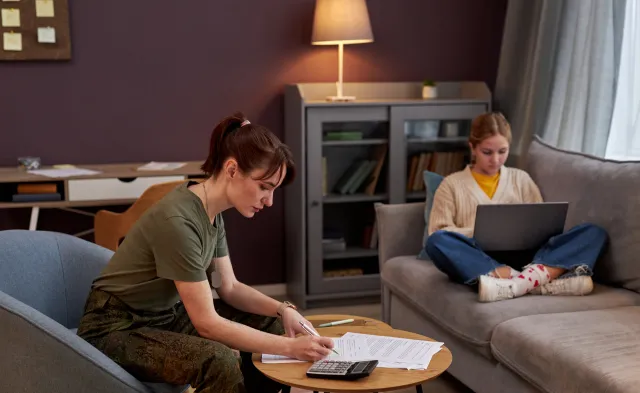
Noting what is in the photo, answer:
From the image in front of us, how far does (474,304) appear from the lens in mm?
2797

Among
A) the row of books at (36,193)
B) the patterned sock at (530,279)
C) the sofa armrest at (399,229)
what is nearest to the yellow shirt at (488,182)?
the sofa armrest at (399,229)

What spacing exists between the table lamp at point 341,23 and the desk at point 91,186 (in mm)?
958

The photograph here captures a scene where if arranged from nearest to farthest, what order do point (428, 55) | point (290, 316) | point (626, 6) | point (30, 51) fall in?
point (290, 316), point (626, 6), point (30, 51), point (428, 55)

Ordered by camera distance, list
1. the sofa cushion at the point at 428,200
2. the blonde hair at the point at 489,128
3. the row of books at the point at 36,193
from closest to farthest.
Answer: the blonde hair at the point at 489,128
the sofa cushion at the point at 428,200
the row of books at the point at 36,193

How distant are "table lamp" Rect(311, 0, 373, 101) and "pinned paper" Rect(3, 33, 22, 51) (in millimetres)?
1414

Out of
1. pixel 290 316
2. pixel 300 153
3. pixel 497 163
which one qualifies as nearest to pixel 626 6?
pixel 497 163

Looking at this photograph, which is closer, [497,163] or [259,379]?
[259,379]

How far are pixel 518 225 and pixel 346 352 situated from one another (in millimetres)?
1162

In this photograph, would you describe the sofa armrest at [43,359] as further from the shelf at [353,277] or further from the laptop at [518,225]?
the shelf at [353,277]

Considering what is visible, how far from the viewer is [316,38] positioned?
165 inches

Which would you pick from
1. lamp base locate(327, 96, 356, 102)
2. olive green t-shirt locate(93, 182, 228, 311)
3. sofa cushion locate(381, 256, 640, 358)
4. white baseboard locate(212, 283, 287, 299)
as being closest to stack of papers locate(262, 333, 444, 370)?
olive green t-shirt locate(93, 182, 228, 311)

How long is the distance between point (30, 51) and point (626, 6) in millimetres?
2740

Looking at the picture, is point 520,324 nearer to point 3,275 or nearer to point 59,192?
point 3,275

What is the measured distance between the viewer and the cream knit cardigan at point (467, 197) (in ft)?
10.8
